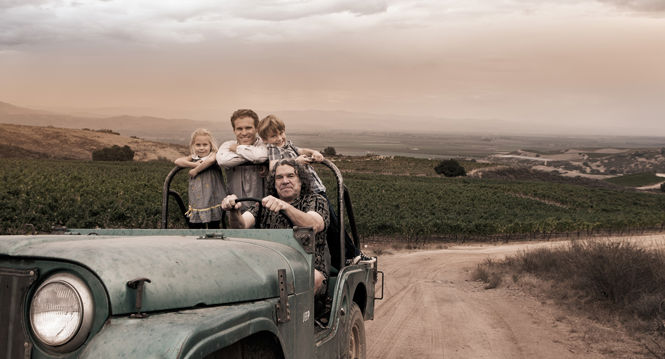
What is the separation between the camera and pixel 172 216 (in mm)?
27953

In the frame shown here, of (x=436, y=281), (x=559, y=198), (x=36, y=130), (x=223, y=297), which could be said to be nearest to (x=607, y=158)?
(x=559, y=198)

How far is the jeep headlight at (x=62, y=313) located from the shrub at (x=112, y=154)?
9825 cm

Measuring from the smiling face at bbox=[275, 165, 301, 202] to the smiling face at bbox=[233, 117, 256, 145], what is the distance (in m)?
1.27

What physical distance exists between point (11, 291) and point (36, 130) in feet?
390

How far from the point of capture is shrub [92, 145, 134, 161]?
94.1 m

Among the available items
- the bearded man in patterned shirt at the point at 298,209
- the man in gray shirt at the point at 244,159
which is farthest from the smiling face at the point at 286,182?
the man in gray shirt at the point at 244,159

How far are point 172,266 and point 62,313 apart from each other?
21.0 inches

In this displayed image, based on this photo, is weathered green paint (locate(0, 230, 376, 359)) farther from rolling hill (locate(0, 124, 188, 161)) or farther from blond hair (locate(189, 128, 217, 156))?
rolling hill (locate(0, 124, 188, 161))

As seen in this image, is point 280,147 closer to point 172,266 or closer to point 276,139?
point 276,139

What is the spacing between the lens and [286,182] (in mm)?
5066

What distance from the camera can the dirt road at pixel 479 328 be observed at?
8.27 meters

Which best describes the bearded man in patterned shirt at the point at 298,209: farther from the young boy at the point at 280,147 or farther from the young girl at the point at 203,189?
the young girl at the point at 203,189

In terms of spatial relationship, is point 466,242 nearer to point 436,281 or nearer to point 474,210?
point 474,210

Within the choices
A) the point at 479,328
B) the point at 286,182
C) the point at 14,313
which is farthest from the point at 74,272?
the point at 479,328
